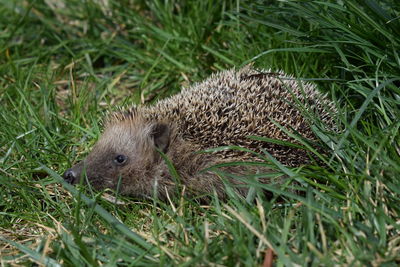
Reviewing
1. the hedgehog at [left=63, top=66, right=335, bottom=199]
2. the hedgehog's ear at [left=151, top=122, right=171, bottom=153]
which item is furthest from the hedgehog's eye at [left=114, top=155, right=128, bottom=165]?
the hedgehog's ear at [left=151, top=122, right=171, bottom=153]

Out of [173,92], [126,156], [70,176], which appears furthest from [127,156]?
[173,92]

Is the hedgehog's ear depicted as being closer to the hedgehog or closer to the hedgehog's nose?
the hedgehog

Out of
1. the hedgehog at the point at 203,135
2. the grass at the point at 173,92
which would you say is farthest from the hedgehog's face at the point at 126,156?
the grass at the point at 173,92

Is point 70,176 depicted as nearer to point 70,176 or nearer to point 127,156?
point 70,176

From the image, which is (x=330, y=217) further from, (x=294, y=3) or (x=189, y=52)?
(x=189, y=52)

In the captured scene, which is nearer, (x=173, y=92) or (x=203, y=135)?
(x=203, y=135)

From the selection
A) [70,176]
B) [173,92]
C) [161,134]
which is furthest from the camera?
[173,92]

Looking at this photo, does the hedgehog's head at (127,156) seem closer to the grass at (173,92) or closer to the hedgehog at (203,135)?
the hedgehog at (203,135)
